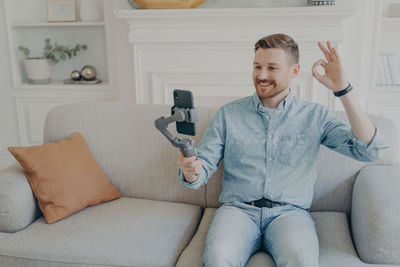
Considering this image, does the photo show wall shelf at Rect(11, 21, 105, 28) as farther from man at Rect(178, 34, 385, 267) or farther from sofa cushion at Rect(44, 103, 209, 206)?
man at Rect(178, 34, 385, 267)

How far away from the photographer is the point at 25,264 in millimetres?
1535

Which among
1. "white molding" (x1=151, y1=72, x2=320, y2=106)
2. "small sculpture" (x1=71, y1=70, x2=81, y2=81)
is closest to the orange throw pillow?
"white molding" (x1=151, y1=72, x2=320, y2=106)

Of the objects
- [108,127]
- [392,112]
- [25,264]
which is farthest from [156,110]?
[392,112]

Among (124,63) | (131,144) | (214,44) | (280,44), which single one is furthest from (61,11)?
(280,44)

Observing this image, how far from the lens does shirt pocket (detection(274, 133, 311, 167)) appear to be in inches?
64.1

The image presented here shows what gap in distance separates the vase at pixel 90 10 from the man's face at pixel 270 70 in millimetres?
2037

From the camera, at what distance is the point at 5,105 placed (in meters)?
3.49

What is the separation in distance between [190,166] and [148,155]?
58 centimetres

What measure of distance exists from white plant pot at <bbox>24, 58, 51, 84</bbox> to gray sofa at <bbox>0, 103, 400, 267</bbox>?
4.76 feet

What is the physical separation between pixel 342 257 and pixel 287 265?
24 cm

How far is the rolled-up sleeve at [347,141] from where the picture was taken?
1.49 m

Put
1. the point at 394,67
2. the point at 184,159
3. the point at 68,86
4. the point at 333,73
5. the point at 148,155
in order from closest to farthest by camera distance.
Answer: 1. the point at 184,159
2. the point at 333,73
3. the point at 148,155
4. the point at 394,67
5. the point at 68,86

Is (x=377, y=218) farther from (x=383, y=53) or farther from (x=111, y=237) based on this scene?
(x=383, y=53)

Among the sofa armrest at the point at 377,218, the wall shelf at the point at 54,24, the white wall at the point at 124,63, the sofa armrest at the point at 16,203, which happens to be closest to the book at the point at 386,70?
the white wall at the point at 124,63
